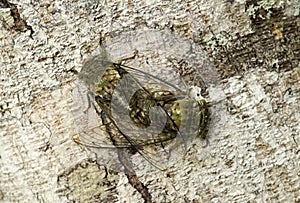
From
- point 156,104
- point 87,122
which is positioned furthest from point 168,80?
point 87,122

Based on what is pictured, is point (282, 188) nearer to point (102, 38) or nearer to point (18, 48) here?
point (102, 38)

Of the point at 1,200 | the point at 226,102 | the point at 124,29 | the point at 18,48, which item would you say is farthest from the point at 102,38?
the point at 1,200

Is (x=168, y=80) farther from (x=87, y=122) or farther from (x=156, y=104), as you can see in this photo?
(x=87, y=122)

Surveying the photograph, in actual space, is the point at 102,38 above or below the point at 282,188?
above
